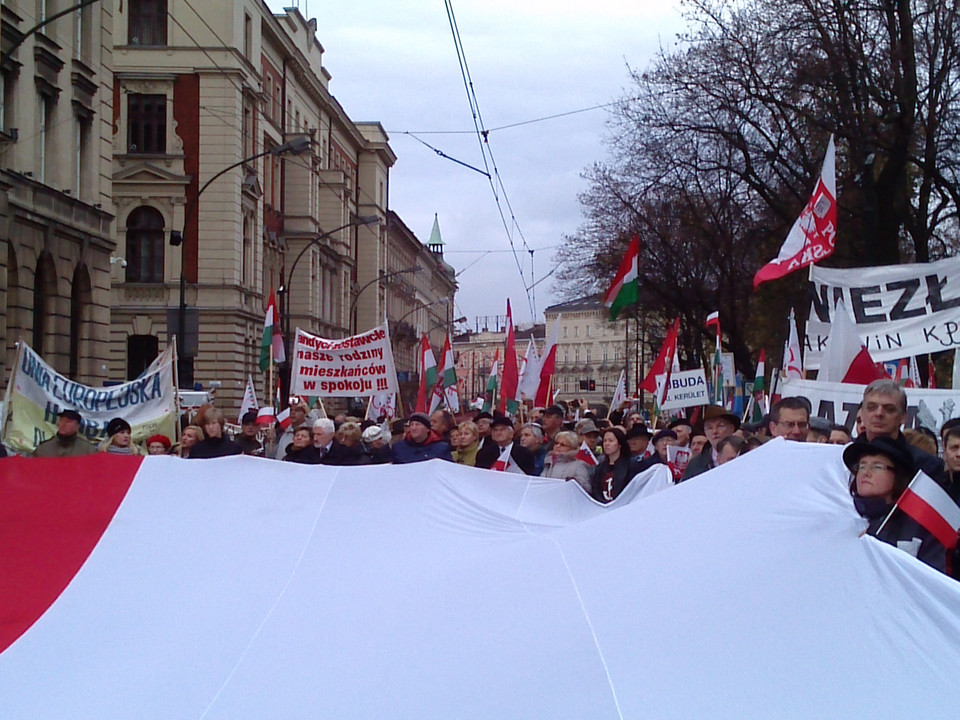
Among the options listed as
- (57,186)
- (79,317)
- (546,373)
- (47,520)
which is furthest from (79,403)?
(79,317)

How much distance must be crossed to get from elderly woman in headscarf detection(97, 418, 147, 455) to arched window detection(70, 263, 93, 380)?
19087mm

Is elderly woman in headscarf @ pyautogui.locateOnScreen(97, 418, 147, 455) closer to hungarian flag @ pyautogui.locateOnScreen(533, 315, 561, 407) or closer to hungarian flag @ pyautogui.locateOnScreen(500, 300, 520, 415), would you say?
hungarian flag @ pyautogui.locateOnScreen(500, 300, 520, 415)

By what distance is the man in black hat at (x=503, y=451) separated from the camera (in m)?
10.8

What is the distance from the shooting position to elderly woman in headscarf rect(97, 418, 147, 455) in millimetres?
11047

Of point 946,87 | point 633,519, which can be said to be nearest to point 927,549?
point 633,519

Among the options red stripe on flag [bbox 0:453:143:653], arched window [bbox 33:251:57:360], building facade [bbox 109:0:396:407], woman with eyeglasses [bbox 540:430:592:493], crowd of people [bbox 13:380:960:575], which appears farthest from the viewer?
building facade [bbox 109:0:396:407]

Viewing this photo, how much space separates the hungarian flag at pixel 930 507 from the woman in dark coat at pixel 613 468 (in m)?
5.03

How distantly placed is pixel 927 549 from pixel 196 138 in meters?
43.8

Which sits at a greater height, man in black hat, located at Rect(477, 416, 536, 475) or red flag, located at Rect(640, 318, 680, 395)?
red flag, located at Rect(640, 318, 680, 395)

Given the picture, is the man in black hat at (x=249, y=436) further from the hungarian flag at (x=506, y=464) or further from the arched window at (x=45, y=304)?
the arched window at (x=45, y=304)

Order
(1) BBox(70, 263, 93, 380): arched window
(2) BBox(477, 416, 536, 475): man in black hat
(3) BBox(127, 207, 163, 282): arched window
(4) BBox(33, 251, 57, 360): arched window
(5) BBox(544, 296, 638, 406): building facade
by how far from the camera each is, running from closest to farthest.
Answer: (2) BBox(477, 416, 536, 475): man in black hat < (4) BBox(33, 251, 57, 360): arched window < (1) BBox(70, 263, 93, 380): arched window < (3) BBox(127, 207, 163, 282): arched window < (5) BBox(544, 296, 638, 406): building facade

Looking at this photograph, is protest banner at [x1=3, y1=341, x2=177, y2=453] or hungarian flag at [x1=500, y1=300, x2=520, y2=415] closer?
protest banner at [x1=3, y1=341, x2=177, y2=453]

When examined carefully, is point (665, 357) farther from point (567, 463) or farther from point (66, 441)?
point (66, 441)

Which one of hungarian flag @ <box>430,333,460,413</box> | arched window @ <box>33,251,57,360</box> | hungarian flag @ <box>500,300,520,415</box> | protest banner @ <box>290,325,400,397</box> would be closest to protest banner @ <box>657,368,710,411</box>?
hungarian flag @ <box>500,300,520,415</box>
